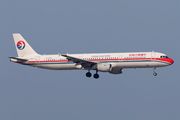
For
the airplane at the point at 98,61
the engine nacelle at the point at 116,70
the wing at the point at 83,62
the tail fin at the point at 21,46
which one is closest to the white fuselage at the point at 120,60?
the airplane at the point at 98,61

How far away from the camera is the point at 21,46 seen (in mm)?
74250

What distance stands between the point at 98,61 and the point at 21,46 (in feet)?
61.3

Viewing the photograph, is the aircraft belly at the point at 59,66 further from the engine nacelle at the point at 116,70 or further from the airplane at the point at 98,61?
the engine nacelle at the point at 116,70

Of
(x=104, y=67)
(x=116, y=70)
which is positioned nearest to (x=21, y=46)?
(x=104, y=67)

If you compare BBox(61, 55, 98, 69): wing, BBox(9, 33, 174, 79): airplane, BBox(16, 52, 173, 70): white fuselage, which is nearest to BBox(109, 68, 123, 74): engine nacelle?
BBox(9, 33, 174, 79): airplane

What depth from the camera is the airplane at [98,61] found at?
65.7 meters

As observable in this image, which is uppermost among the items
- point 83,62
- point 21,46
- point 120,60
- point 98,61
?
point 21,46

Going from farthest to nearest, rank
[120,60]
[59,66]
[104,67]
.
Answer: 1. [59,66]
2. [120,60]
3. [104,67]

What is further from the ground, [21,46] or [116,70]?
[21,46]

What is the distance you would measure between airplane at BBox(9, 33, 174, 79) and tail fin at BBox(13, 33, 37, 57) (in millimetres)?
784

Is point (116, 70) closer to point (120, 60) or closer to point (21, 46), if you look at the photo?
point (120, 60)

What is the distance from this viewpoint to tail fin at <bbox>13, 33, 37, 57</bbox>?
241ft

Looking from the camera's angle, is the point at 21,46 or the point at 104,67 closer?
the point at 104,67

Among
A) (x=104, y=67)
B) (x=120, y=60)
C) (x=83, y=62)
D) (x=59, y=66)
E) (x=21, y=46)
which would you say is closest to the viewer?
(x=104, y=67)
